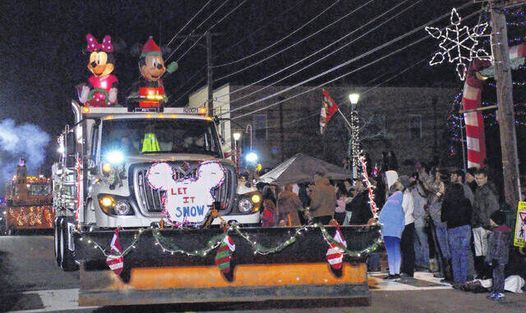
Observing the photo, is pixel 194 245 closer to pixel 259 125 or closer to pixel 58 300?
pixel 58 300

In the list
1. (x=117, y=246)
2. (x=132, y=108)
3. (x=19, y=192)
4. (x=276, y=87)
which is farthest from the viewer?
(x=276, y=87)

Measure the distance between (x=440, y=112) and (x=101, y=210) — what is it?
42889 mm

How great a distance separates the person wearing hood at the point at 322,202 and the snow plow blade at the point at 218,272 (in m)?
4.70

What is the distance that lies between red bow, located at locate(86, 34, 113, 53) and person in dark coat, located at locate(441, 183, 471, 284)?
828 centimetres

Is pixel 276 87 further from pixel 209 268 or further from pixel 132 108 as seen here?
pixel 209 268

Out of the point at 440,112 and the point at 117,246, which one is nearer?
the point at 117,246

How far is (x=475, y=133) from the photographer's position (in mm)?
16891

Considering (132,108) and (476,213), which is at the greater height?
(132,108)

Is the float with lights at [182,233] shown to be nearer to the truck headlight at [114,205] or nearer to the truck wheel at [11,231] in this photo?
the truck headlight at [114,205]

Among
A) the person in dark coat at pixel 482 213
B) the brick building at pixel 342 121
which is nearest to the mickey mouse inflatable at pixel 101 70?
the person in dark coat at pixel 482 213

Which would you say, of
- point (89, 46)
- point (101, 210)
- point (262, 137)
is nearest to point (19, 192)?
point (262, 137)

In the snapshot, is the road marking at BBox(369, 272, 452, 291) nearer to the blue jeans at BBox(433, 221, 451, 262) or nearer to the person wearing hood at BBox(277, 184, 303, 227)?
the blue jeans at BBox(433, 221, 451, 262)

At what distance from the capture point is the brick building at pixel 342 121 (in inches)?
1895

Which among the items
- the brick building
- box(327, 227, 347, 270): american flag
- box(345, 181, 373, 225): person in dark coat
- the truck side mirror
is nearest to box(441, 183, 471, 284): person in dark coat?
box(345, 181, 373, 225): person in dark coat
